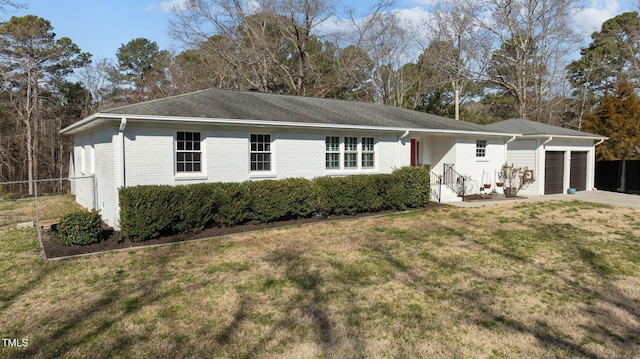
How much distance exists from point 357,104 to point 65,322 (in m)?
14.7

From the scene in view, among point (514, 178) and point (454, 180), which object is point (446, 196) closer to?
point (454, 180)

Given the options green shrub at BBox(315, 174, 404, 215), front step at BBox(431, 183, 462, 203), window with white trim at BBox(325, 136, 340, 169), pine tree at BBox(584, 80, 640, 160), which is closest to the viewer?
green shrub at BBox(315, 174, 404, 215)

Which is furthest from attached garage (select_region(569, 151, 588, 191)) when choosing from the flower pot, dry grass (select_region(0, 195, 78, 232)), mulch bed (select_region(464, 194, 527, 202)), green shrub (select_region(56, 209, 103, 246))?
dry grass (select_region(0, 195, 78, 232))

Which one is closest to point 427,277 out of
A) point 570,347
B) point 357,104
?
point 570,347

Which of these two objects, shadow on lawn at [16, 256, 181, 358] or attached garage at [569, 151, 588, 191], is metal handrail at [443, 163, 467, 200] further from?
shadow on lawn at [16, 256, 181, 358]

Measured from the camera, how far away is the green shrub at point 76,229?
831 centimetres

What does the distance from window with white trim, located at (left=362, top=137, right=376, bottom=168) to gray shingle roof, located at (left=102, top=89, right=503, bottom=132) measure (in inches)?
27.4

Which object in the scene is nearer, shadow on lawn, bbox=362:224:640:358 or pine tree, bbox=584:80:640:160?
shadow on lawn, bbox=362:224:640:358

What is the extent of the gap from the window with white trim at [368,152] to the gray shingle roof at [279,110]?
2.28 ft

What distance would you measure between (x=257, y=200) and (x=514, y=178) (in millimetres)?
13604

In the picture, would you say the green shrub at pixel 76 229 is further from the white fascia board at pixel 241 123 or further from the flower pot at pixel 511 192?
the flower pot at pixel 511 192

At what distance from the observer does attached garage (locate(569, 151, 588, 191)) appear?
65.0 ft

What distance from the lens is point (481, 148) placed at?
1753cm

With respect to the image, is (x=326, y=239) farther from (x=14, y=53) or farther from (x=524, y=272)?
(x=14, y=53)
